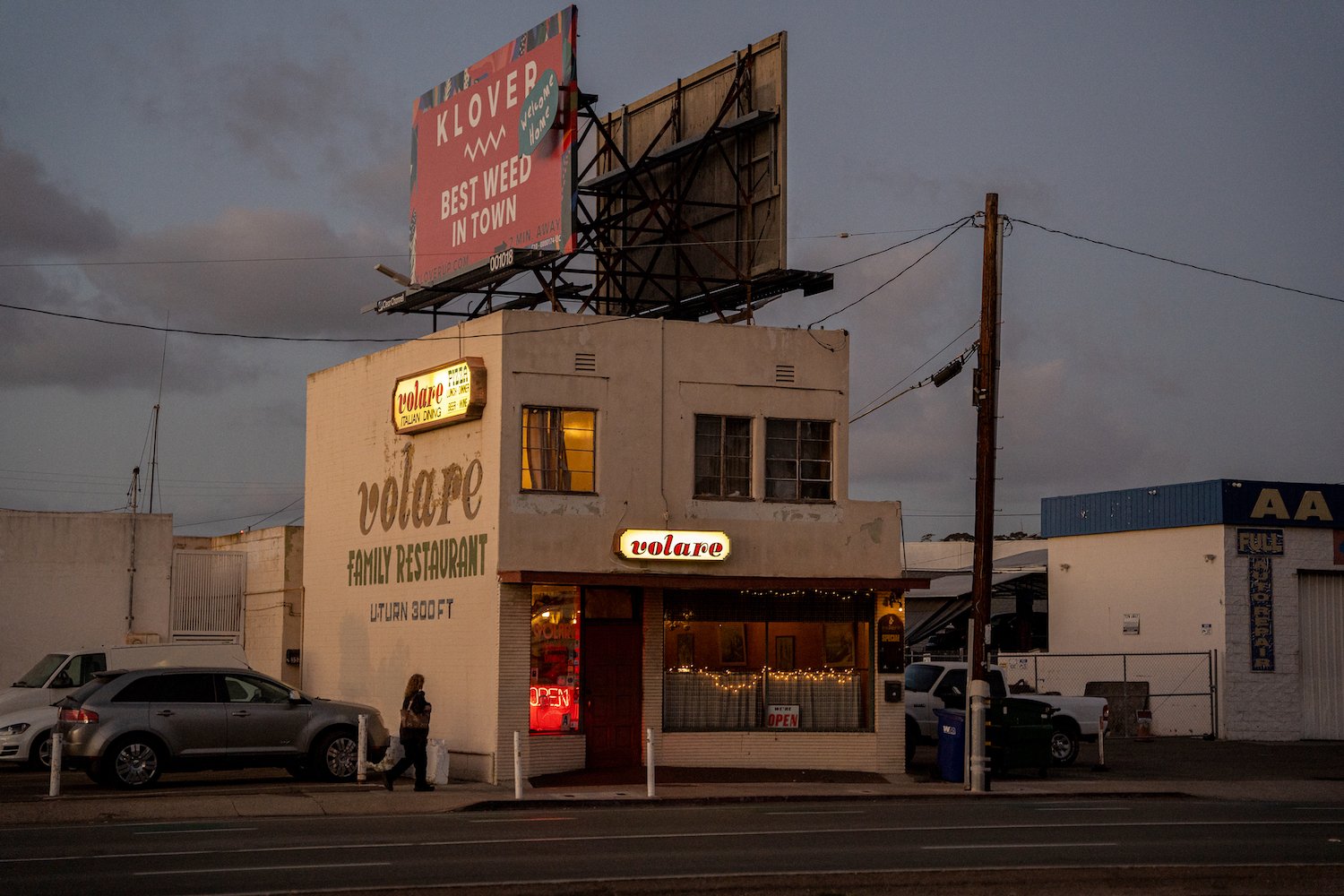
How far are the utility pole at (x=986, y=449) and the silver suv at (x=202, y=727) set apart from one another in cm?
927

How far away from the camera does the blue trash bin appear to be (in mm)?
→ 24844

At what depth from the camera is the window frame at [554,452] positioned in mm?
24672

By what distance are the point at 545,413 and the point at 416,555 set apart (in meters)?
3.95

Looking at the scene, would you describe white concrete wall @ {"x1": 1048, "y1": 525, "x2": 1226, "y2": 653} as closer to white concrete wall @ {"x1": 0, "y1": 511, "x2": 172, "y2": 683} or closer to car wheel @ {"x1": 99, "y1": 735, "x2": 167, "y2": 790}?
white concrete wall @ {"x1": 0, "y1": 511, "x2": 172, "y2": 683}

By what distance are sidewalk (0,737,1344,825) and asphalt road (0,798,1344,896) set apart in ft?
2.73

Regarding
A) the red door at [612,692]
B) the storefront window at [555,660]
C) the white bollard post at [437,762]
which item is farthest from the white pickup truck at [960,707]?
the white bollard post at [437,762]

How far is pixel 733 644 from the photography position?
2595 cm

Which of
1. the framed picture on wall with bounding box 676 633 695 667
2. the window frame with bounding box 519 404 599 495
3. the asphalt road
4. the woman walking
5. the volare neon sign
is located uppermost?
the window frame with bounding box 519 404 599 495

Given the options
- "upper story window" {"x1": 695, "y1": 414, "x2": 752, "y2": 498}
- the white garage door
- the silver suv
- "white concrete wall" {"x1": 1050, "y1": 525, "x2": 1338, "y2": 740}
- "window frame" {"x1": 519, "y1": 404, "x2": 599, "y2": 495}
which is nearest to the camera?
the silver suv

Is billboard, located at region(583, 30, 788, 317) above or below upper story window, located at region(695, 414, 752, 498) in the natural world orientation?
above

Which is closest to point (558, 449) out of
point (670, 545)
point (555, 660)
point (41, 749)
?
point (670, 545)

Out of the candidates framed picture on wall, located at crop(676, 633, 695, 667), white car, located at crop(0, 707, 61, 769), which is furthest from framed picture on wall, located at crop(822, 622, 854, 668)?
white car, located at crop(0, 707, 61, 769)

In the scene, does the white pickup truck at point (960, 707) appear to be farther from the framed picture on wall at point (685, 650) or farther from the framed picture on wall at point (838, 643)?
the framed picture on wall at point (685, 650)

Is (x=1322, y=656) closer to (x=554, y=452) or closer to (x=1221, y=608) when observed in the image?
(x=1221, y=608)
